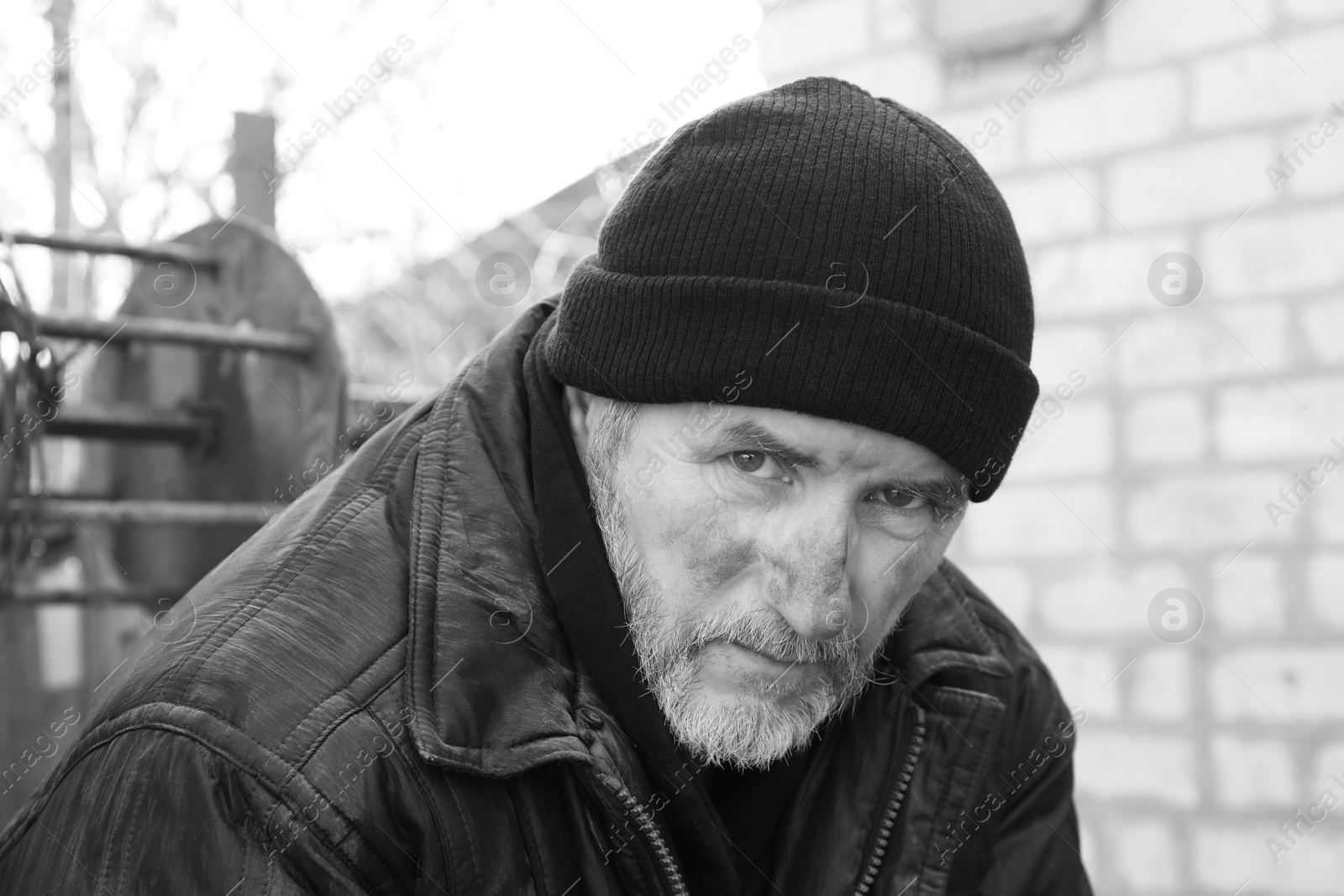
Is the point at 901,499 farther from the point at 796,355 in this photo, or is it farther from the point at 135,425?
the point at 135,425

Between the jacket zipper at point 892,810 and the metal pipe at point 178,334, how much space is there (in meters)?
2.08

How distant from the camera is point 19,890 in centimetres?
131

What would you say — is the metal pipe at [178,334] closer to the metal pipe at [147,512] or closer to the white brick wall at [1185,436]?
the metal pipe at [147,512]

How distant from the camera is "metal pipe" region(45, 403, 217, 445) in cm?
329

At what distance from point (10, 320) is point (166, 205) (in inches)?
231

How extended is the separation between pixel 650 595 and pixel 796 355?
1.28ft

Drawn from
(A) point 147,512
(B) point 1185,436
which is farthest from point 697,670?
(A) point 147,512

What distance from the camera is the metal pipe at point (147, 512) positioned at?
2.99 meters

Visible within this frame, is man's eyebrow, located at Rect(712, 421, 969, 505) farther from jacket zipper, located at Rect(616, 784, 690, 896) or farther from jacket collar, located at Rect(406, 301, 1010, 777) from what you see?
jacket zipper, located at Rect(616, 784, 690, 896)

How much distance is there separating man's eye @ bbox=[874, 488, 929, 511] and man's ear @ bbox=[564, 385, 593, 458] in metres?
0.44

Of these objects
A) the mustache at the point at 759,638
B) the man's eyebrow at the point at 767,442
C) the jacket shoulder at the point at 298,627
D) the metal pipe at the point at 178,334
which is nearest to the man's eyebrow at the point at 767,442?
the man's eyebrow at the point at 767,442

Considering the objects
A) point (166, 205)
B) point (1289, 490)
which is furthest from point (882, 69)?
point (166, 205)

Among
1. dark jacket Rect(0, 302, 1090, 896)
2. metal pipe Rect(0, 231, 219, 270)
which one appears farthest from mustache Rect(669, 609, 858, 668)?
metal pipe Rect(0, 231, 219, 270)

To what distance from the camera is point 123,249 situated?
3.35 meters
